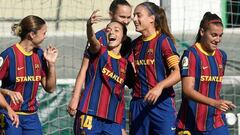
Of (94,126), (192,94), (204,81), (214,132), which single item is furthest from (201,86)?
(94,126)

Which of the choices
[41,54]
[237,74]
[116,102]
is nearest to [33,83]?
[41,54]

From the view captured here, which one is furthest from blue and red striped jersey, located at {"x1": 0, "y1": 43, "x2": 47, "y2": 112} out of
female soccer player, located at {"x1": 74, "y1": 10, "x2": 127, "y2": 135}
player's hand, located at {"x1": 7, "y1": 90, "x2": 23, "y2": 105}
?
female soccer player, located at {"x1": 74, "y1": 10, "x2": 127, "y2": 135}

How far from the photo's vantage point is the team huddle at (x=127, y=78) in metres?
6.48

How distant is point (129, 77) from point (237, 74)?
3.13 m

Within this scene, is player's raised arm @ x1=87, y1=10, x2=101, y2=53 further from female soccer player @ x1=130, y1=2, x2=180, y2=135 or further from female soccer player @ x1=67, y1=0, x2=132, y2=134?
female soccer player @ x1=130, y1=2, x2=180, y2=135

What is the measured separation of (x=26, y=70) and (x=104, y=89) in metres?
0.82

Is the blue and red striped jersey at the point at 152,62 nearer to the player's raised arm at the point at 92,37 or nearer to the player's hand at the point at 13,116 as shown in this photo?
the player's raised arm at the point at 92,37

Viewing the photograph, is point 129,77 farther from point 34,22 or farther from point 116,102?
point 34,22

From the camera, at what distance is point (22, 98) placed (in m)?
6.79

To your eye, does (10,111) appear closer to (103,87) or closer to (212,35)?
(103,87)

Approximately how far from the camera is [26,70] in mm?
7098

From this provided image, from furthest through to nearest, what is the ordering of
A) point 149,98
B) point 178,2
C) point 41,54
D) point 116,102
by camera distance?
point 178,2 < point 41,54 < point 116,102 < point 149,98

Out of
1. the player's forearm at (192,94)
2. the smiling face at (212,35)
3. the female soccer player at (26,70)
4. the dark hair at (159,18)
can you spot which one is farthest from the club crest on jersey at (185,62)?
the female soccer player at (26,70)

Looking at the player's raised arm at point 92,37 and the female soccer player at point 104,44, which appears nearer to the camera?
the player's raised arm at point 92,37
